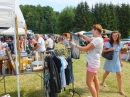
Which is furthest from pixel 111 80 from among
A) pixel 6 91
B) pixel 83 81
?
pixel 6 91

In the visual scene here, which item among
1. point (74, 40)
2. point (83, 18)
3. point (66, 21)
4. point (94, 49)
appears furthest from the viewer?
point (66, 21)

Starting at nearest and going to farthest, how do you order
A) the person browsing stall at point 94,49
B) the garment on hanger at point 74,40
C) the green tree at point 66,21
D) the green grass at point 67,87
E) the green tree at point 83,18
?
the person browsing stall at point 94,49, the garment on hanger at point 74,40, the green grass at point 67,87, the green tree at point 83,18, the green tree at point 66,21

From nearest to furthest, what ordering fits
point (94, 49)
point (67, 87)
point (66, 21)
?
point (94, 49) < point (67, 87) < point (66, 21)

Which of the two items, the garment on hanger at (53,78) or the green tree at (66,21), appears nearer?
the garment on hanger at (53,78)

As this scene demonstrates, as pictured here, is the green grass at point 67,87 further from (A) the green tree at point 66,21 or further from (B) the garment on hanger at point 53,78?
(A) the green tree at point 66,21

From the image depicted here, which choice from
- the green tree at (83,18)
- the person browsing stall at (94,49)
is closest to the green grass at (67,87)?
the person browsing stall at (94,49)

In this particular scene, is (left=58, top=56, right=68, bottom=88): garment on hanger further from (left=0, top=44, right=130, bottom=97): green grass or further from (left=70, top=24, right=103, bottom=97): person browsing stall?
(left=0, top=44, right=130, bottom=97): green grass

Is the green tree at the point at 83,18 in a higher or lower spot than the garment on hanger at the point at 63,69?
higher

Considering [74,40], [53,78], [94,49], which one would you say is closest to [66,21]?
[74,40]

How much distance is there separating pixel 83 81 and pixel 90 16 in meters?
55.0

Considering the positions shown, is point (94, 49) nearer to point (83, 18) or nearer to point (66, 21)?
point (83, 18)

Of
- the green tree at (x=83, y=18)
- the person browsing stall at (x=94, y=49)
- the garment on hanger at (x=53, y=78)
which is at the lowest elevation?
the garment on hanger at (x=53, y=78)

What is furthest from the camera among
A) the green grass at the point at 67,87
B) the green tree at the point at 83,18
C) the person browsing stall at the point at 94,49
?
the green tree at the point at 83,18

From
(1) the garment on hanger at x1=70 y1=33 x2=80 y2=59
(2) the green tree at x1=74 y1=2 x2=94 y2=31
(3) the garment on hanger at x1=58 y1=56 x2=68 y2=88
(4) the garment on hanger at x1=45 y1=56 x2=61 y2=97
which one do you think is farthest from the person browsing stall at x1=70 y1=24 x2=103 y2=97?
(2) the green tree at x1=74 y1=2 x2=94 y2=31
